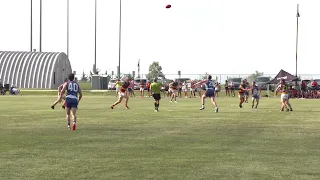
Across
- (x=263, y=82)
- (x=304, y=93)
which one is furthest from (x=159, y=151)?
(x=263, y=82)

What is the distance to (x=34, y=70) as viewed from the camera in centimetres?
Result: 10131

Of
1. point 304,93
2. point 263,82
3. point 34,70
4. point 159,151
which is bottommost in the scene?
point 159,151

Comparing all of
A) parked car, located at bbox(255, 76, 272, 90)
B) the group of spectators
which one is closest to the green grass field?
the group of spectators

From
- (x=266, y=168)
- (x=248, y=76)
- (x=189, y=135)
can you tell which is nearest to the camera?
(x=266, y=168)

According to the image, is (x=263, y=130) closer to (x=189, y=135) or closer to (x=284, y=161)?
(x=189, y=135)

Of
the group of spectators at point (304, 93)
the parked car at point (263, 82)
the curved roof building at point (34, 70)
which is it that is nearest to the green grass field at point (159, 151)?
the group of spectators at point (304, 93)

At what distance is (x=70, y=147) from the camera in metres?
16.6

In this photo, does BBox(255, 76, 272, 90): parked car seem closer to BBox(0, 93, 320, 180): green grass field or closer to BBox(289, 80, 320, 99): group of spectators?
BBox(289, 80, 320, 99): group of spectators

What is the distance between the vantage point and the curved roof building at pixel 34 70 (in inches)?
3944

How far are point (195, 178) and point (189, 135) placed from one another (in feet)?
28.1

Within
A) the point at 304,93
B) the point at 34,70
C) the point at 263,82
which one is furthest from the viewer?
the point at 34,70

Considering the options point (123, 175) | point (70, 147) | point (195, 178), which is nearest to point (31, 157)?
point (70, 147)

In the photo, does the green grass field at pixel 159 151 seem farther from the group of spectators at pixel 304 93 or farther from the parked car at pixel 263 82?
the parked car at pixel 263 82

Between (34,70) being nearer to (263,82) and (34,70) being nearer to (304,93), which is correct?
(263,82)
